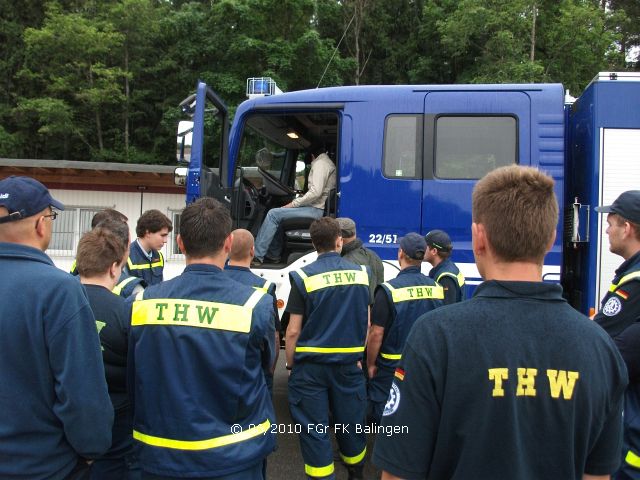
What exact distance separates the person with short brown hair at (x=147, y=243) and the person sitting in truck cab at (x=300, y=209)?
893 mm

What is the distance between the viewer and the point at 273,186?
236 inches

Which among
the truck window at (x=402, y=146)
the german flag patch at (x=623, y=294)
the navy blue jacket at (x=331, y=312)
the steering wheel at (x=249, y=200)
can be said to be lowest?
the navy blue jacket at (x=331, y=312)

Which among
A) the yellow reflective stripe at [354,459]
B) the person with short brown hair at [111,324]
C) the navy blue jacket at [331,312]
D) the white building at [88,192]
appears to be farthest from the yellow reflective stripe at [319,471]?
the white building at [88,192]

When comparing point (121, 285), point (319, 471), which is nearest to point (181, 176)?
point (121, 285)

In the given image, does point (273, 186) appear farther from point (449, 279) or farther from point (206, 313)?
point (206, 313)

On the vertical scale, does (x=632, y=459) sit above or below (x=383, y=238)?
below

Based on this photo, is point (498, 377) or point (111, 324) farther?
point (111, 324)

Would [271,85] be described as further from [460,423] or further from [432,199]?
[460,423]

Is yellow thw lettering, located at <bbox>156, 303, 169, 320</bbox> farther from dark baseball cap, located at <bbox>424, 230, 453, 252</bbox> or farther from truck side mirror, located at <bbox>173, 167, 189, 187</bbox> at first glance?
truck side mirror, located at <bbox>173, 167, 189, 187</bbox>

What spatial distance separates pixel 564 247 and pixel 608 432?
3747 millimetres

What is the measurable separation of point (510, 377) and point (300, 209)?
403 centimetres

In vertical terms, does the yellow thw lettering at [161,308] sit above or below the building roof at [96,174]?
below

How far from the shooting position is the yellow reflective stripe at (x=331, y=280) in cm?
364

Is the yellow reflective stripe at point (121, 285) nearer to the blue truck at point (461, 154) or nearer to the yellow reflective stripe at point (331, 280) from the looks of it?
the yellow reflective stripe at point (331, 280)
